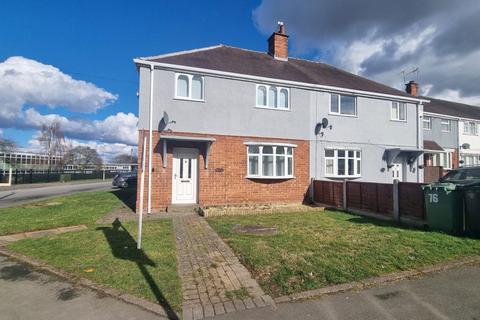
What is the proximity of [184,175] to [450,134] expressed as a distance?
79.2ft

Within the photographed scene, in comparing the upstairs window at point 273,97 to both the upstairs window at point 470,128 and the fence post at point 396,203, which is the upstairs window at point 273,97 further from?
Answer: the upstairs window at point 470,128

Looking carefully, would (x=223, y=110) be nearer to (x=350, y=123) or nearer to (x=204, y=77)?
(x=204, y=77)

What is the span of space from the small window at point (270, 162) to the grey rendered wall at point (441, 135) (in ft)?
52.2

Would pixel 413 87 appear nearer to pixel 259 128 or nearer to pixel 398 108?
pixel 398 108

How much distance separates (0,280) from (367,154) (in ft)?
52.0

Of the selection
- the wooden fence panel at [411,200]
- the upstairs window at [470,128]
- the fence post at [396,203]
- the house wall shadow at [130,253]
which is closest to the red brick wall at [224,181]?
the house wall shadow at [130,253]

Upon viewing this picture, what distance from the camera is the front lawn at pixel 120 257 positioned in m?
4.38

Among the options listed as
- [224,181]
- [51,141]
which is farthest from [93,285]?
[51,141]

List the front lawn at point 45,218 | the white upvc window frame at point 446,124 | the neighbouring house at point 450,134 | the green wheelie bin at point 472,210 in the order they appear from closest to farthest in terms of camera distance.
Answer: the green wheelie bin at point 472,210 → the front lawn at point 45,218 → the neighbouring house at point 450,134 → the white upvc window frame at point 446,124

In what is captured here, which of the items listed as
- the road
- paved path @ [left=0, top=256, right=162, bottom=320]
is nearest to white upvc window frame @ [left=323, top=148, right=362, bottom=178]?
paved path @ [left=0, top=256, right=162, bottom=320]

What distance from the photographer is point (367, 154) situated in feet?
52.9

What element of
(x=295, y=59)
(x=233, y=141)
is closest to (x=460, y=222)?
(x=233, y=141)

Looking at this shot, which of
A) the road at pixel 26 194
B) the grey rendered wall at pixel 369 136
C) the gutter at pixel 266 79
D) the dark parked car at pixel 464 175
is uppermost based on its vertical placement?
the gutter at pixel 266 79

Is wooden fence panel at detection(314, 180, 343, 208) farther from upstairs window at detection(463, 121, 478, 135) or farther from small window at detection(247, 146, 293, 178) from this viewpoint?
upstairs window at detection(463, 121, 478, 135)
